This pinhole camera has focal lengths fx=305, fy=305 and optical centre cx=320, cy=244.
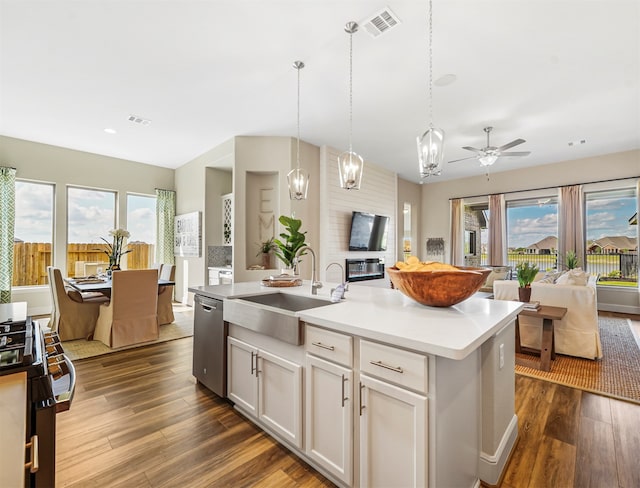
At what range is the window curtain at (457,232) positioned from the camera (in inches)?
303

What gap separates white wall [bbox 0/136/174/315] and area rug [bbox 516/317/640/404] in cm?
720

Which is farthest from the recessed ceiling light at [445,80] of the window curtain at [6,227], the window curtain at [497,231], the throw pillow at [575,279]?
the window curtain at [6,227]

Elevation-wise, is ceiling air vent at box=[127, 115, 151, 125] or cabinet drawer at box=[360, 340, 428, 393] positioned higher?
ceiling air vent at box=[127, 115, 151, 125]

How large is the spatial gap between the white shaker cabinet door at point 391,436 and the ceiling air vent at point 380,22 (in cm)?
255

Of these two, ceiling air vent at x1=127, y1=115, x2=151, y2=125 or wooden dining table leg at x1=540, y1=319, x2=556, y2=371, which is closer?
wooden dining table leg at x1=540, y1=319, x2=556, y2=371

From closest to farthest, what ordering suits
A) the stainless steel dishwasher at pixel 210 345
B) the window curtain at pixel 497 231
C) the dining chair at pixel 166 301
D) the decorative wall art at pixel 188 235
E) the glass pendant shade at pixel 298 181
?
1. the stainless steel dishwasher at pixel 210 345
2. the glass pendant shade at pixel 298 181
3. the dining chair at pixel 166 301
4. the decorative wall art at pixel 188 235
5. the window curtain at pixel 497 231

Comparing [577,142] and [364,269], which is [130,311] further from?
[577,142]

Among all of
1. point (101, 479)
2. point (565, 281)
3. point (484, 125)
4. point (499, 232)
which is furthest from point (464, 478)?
point (499, 232)

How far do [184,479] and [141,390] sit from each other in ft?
4.15

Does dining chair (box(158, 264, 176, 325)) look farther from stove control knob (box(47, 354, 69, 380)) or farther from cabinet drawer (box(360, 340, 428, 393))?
cabinet drawer (box(360, 340, 428, 393))

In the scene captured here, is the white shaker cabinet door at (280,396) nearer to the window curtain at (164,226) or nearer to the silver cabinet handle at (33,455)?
the silver cabinet handle at (33,455)

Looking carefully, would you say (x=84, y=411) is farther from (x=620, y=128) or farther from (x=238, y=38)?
(x=620, y=128)

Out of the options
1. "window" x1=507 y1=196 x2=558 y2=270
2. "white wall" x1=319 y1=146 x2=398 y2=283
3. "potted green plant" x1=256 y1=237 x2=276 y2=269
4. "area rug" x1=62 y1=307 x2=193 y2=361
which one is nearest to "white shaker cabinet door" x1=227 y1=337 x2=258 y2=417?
"area rug" x1=62 y1=307 x2=193 y2=361

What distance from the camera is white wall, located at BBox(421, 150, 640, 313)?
18.8 ft
